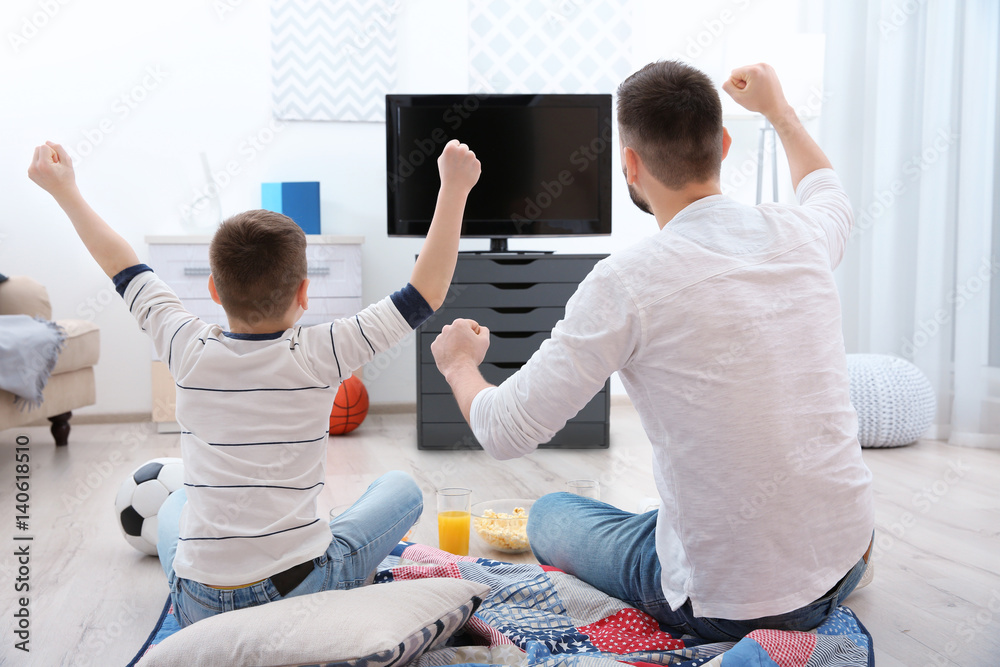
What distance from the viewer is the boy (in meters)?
1.08

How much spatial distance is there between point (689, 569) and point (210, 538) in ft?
2.15

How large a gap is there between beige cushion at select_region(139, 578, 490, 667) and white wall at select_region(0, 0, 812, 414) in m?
2.60

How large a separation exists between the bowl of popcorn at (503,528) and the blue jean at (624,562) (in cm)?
14

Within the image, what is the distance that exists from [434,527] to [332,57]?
2.37m

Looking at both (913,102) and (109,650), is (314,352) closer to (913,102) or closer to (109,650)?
(109,650)

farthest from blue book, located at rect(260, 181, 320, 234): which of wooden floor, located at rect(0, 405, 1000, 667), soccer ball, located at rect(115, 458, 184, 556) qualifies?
soccer ball, located at rect(115, 458, 184, 556)

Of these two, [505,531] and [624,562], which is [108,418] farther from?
[624,562]

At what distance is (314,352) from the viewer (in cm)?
110

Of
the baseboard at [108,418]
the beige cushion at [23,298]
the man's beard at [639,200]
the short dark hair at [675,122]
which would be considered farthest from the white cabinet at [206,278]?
the short dark hair at [675,122]

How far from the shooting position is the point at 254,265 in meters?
1.12

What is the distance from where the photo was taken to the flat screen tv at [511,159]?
3.06 meters

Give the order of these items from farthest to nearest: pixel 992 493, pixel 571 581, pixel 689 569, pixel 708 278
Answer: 1. pixel 992 493
2. pixel 571 581
3. pixel 689 569
4. pixel 708 278

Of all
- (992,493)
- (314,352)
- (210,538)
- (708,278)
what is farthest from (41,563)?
(992,493)

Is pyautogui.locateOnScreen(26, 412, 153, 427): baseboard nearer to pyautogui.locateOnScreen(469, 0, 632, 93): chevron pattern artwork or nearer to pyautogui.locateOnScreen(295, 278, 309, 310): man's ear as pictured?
pyautogui.locateOnScreen(469, 0, 632, 93): chevron pattern artwork
